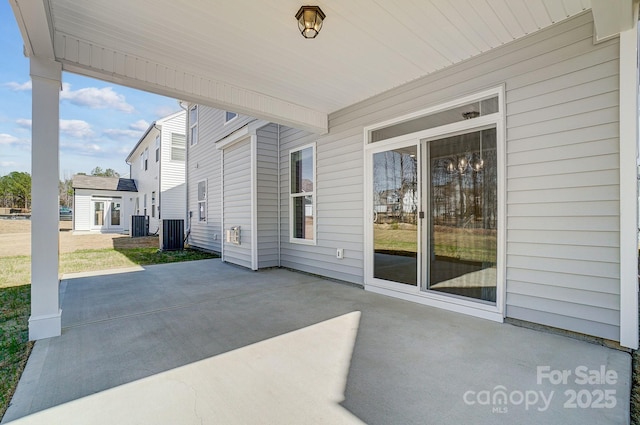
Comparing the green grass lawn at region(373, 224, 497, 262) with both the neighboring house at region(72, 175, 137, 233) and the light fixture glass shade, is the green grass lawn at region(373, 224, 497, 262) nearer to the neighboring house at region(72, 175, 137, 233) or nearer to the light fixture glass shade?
the light fixture glass shade

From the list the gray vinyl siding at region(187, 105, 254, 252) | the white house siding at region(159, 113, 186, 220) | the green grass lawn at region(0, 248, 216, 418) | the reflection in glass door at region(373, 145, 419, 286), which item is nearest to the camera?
the green grass lawn at region(0, 248, 216, 418)

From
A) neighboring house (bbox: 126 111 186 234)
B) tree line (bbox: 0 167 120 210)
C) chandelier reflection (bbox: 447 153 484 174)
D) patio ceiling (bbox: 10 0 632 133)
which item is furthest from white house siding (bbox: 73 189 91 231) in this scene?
chandelier reflection (bbox: 447 153 484 174)

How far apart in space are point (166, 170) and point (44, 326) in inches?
435

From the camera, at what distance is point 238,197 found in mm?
6859

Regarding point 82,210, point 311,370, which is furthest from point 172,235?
point 82,210

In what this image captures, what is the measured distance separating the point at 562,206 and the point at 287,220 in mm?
4621

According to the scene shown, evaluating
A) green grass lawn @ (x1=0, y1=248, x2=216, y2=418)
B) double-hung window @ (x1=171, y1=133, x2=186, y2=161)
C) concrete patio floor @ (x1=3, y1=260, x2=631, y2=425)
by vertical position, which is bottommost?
green grass lawn @ (x1=0, y1=248, x2=216, y2=418)

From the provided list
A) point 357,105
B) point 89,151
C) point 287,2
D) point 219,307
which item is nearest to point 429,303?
point 219,307

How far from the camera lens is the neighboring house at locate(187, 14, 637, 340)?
103 inches

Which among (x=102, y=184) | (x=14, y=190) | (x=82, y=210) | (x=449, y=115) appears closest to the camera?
(x=449, y=115)

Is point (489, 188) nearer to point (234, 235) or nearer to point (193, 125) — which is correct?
point (234, 235)

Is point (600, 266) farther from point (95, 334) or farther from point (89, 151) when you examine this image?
point (89, 151)

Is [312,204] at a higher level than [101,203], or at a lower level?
lower

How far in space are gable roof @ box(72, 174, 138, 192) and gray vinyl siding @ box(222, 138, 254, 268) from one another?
12939 millimetres
